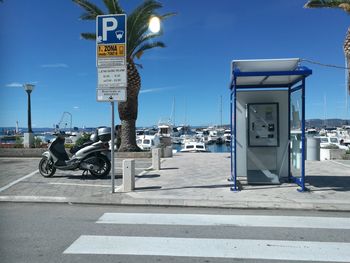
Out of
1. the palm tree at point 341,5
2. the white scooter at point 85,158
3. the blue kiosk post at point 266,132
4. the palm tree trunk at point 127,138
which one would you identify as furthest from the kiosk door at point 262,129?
the palm tree trunk at point 127,138

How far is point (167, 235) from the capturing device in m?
5.80

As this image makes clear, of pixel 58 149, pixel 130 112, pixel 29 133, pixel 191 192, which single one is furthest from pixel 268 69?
pixel 29 133

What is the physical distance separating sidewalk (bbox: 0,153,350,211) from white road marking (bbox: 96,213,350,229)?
837 mm

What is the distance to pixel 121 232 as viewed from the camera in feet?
19.5

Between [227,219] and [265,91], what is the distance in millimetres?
4668

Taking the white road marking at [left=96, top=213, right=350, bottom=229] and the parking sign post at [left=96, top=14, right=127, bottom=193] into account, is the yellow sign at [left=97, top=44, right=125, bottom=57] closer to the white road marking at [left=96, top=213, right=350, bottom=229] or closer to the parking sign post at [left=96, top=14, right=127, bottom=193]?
the parking sign post at [left=96, top=14, right=127, bottom=193]

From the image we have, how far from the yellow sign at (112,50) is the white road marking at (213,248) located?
471 cm

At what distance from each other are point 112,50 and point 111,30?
1.50 ft

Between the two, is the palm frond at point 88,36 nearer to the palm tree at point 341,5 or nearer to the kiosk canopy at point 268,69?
the palm tree at point 341,5

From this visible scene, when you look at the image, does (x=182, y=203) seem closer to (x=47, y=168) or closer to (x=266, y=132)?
(x=266, y=132)

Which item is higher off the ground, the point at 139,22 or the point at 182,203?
the point at 139,22

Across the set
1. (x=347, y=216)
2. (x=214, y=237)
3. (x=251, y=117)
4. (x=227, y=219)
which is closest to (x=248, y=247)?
(x=214, y=237)

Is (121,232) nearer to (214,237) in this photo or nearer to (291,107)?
(214,237)

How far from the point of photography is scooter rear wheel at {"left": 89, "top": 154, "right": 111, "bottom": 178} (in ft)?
37.1
